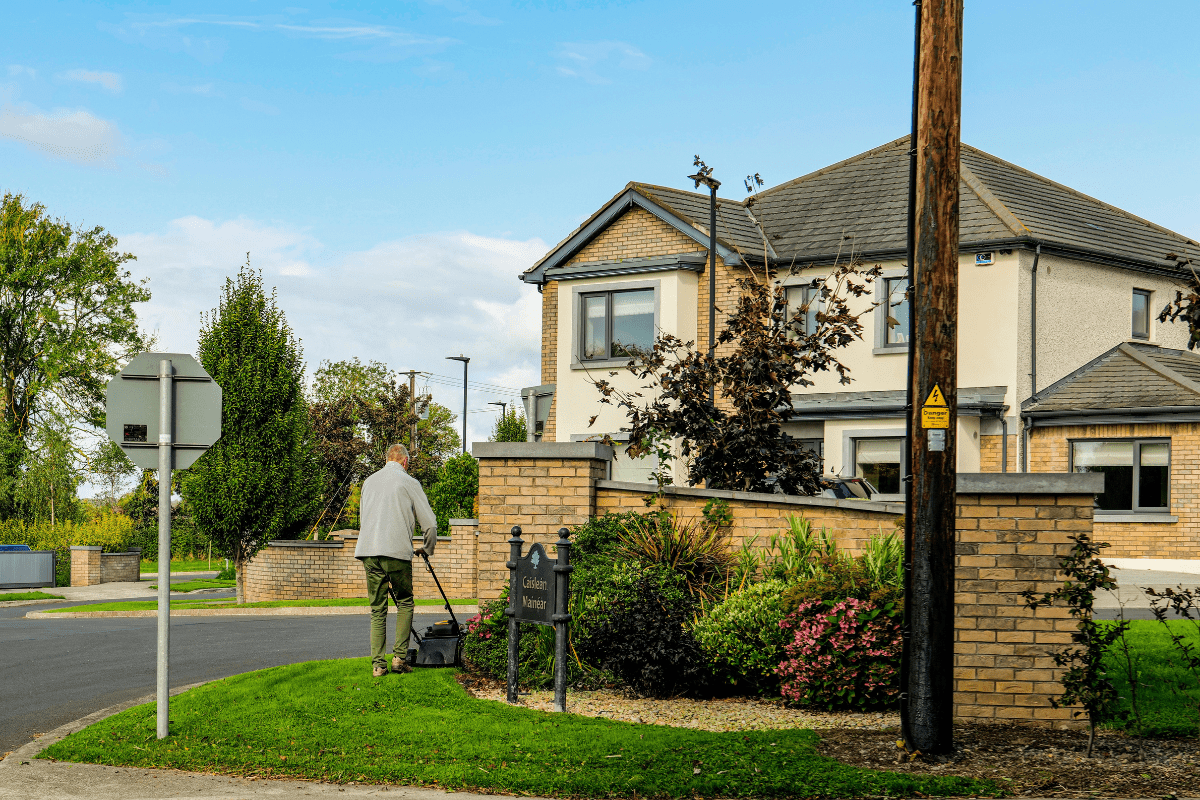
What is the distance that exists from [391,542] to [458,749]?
2682 mm

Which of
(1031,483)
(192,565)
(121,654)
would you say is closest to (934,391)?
(1031,483)

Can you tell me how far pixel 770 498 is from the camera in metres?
10.4

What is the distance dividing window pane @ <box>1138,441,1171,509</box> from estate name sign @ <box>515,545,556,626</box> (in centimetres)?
1757

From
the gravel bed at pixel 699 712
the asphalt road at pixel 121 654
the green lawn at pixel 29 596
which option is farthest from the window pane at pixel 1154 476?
the green lawn at pixel 29 596

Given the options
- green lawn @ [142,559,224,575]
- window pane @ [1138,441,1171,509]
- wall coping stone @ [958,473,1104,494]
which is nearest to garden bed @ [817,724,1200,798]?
wall coping stone @ [958,473,1104,494]

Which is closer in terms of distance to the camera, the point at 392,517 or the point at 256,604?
the point at 392,517

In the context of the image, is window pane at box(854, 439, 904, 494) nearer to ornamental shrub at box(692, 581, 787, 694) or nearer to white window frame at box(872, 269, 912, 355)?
white window frame at box(872, 269, 912, 355)

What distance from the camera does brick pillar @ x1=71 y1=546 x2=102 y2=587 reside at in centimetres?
3677

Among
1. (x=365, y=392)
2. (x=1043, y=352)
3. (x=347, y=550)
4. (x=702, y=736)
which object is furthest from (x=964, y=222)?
(x=365, y=392)

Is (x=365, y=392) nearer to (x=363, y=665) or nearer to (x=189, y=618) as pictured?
(x=189, y=618)

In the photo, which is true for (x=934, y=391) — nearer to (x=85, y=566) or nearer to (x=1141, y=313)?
(x=1141, y=313)

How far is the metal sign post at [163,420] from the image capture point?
812 centimetres

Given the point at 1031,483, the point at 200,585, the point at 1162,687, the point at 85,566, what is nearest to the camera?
the point at 1031,483

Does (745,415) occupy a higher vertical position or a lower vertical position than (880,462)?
higher
